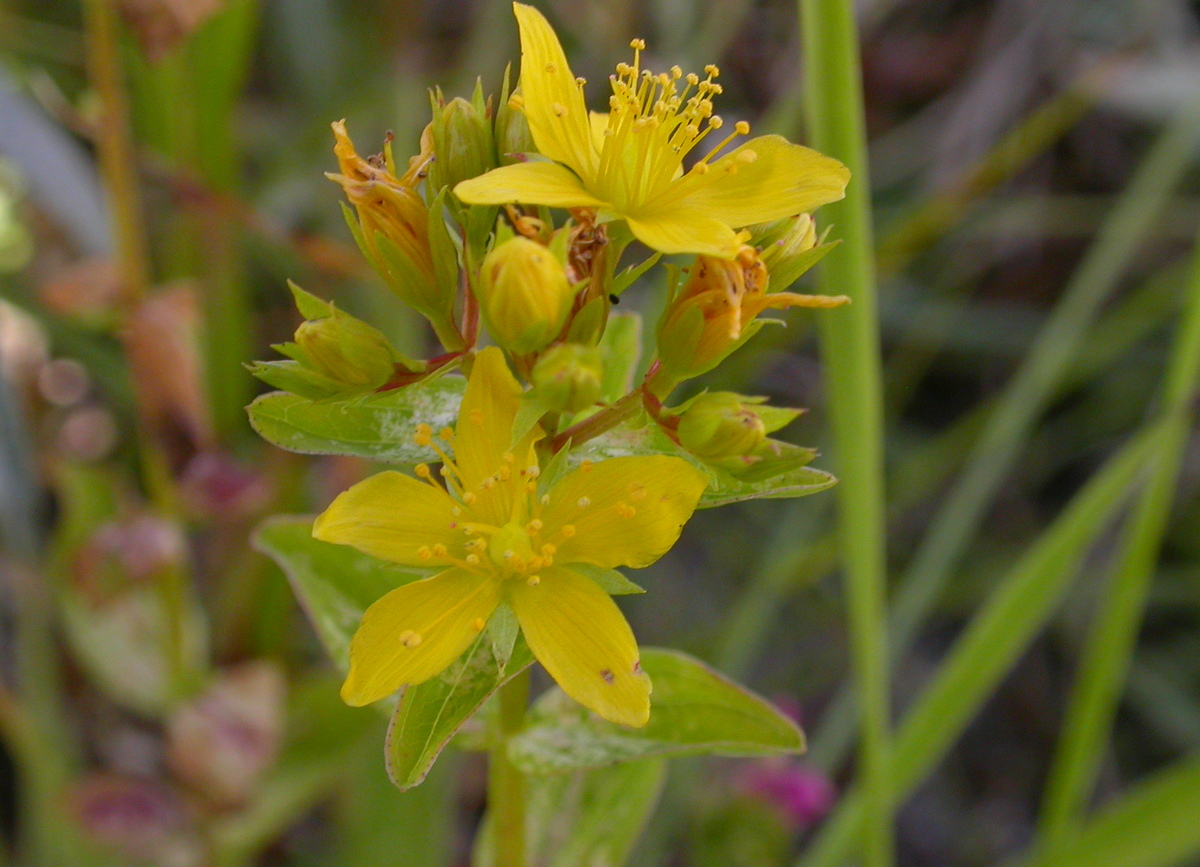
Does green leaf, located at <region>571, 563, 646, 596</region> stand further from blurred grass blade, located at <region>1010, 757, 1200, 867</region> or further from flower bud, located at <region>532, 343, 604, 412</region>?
blurred grass blade, located at <region>1010, 757, 1200, 867</region>

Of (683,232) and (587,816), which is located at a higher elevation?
(683,232)

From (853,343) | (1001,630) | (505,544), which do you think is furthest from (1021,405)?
(505,544)

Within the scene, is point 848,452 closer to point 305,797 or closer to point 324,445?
point 324,445

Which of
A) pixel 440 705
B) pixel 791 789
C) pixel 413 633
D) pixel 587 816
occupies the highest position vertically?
pixel 413 633

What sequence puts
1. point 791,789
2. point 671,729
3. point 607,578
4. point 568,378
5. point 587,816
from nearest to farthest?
point 568,378, point 607,578, point 671,729, point 587,816, point 791,789

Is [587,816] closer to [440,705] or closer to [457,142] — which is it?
[440,705]

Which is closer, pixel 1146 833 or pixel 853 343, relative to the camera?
pixel 853 343

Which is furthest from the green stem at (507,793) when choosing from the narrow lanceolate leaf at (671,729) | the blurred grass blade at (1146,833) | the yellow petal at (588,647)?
the blurred grass blade at (1146,833)

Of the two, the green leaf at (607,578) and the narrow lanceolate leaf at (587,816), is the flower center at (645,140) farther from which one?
the narrow lanceolate leaf at (587,816)

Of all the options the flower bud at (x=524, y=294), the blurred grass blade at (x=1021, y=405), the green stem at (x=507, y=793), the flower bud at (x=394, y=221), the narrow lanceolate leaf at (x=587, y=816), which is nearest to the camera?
the flower bud at (x=524, y=294)
